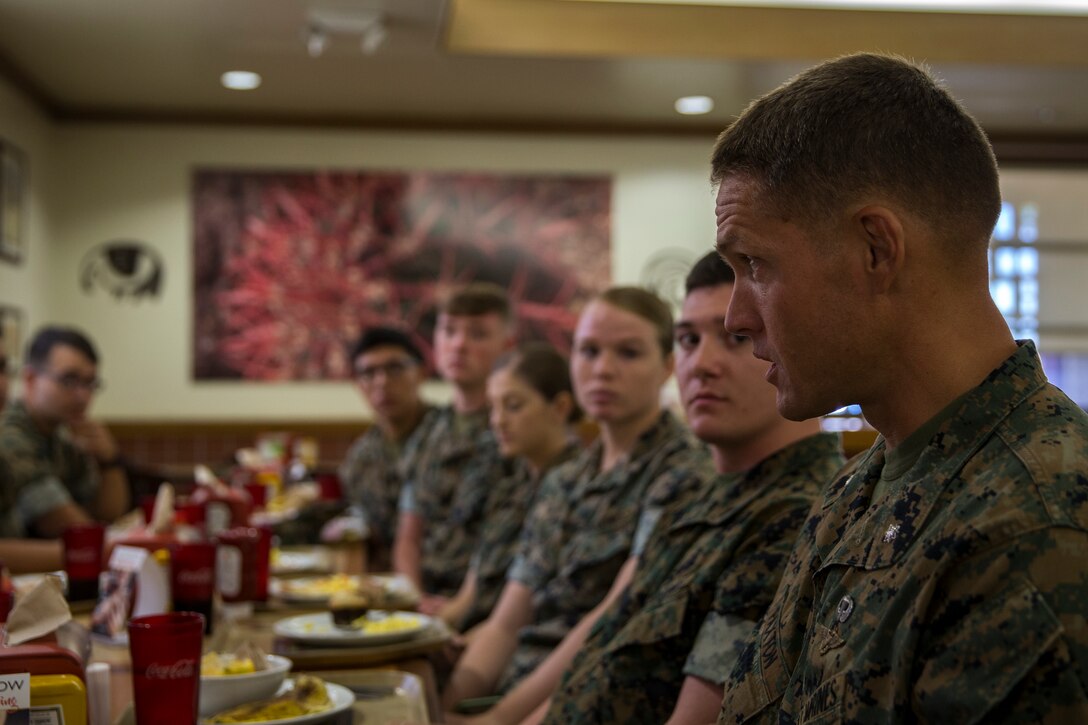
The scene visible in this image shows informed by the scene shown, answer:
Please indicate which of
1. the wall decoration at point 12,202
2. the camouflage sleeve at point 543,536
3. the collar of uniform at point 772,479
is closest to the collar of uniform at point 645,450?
the camouflage sleeve at point 543,536

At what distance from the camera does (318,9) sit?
5.32 metres

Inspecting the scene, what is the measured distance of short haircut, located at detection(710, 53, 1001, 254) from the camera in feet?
3.22

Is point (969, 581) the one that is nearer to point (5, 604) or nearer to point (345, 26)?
point (5, 604)

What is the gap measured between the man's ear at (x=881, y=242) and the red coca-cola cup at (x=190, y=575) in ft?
4.79

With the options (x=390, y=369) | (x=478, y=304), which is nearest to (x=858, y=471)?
(x=478, y=304)

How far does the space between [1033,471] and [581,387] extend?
1.66 m

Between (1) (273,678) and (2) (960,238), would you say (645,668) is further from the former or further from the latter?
(2) (960,238)

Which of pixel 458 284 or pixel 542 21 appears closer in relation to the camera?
pixel 542 21

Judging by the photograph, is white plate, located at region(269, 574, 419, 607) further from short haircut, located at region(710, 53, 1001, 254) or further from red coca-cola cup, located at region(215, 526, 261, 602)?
short haircut, located at region(710, 53, 1001, 254)

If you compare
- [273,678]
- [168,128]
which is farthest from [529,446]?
[168,128]

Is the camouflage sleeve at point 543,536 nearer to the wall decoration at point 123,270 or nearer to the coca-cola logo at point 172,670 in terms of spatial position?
the coca-cola logo at point 172,670

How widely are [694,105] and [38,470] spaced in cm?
454

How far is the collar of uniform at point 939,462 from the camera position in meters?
0.93

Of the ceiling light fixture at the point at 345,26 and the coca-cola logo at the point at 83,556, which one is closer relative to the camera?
the coca-cola logo at the point at 83,556
